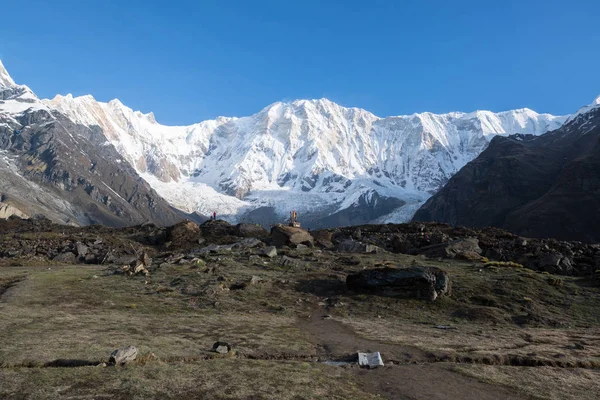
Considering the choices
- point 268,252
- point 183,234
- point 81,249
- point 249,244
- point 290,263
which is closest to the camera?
point 290,263

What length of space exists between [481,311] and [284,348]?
20.0m

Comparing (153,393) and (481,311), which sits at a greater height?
(153,393)

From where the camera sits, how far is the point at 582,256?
54.8 meters

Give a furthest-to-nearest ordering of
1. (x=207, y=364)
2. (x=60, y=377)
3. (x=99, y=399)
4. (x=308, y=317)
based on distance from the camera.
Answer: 1. (x=308, y=317)
2. (x=207, y=364)
3. (x=60, y=377)
4. (x=99, y=399)

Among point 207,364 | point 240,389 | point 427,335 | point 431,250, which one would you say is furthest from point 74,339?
point 431,250

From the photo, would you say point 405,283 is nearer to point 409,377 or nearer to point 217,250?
point 409,377

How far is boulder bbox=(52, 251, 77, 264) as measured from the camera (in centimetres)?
5788

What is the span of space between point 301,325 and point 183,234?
5279 cm

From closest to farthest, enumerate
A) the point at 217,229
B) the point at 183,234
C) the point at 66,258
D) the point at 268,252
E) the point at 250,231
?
the point at 268,252, the point at 66,258, the point at 183,234, the point at 250,231, the point at 217,229

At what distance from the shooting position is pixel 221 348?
1998 cm

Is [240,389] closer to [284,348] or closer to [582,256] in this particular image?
[284,348]

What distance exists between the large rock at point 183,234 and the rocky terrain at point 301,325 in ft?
51.0

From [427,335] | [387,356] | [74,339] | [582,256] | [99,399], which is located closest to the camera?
[99,399]

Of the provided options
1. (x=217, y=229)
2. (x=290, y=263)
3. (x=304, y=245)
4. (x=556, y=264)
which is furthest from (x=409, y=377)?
(x=217, y=229)
